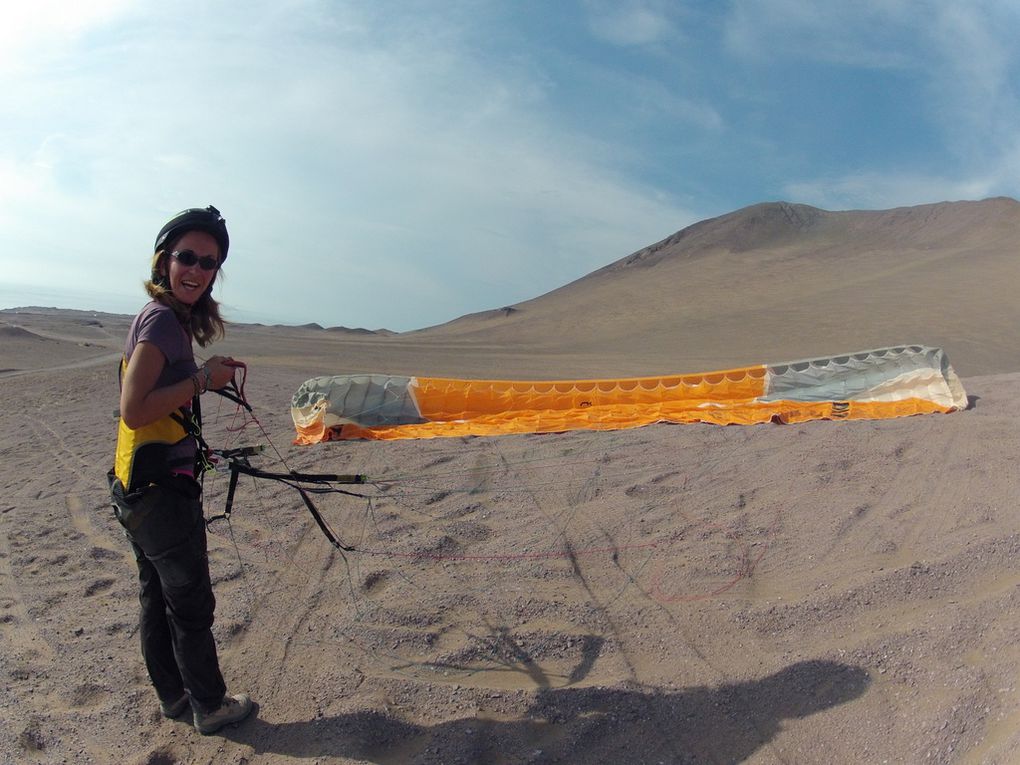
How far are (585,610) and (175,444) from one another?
6.41 feet

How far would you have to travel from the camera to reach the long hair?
7.74ft

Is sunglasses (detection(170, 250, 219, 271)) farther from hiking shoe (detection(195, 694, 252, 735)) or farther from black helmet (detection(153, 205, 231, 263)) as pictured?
hiking shoe (detection(195, 694, 252, 735))

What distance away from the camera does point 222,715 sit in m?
2.57

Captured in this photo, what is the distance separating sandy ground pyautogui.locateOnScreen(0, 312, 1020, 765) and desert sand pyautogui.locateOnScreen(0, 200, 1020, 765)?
0.01 m

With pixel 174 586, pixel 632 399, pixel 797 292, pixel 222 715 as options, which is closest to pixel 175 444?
pixel 174 586

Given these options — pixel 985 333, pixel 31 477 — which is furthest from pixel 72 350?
pixel 985 333

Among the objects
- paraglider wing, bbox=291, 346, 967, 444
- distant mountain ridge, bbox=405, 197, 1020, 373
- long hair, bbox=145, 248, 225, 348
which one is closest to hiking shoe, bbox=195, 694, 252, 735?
long hair, bbox=145, 248, 225, 348

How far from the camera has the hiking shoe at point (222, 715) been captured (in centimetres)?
255

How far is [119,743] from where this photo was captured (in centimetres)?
255

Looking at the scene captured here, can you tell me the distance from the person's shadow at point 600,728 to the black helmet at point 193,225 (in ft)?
5.73

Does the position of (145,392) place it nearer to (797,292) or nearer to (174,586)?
(174,586)

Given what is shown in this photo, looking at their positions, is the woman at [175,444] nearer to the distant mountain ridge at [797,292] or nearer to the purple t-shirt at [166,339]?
the purple t-shirt at [166,339]

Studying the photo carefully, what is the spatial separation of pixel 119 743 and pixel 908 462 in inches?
183

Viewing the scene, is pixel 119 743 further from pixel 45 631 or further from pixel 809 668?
pixel 809 668
